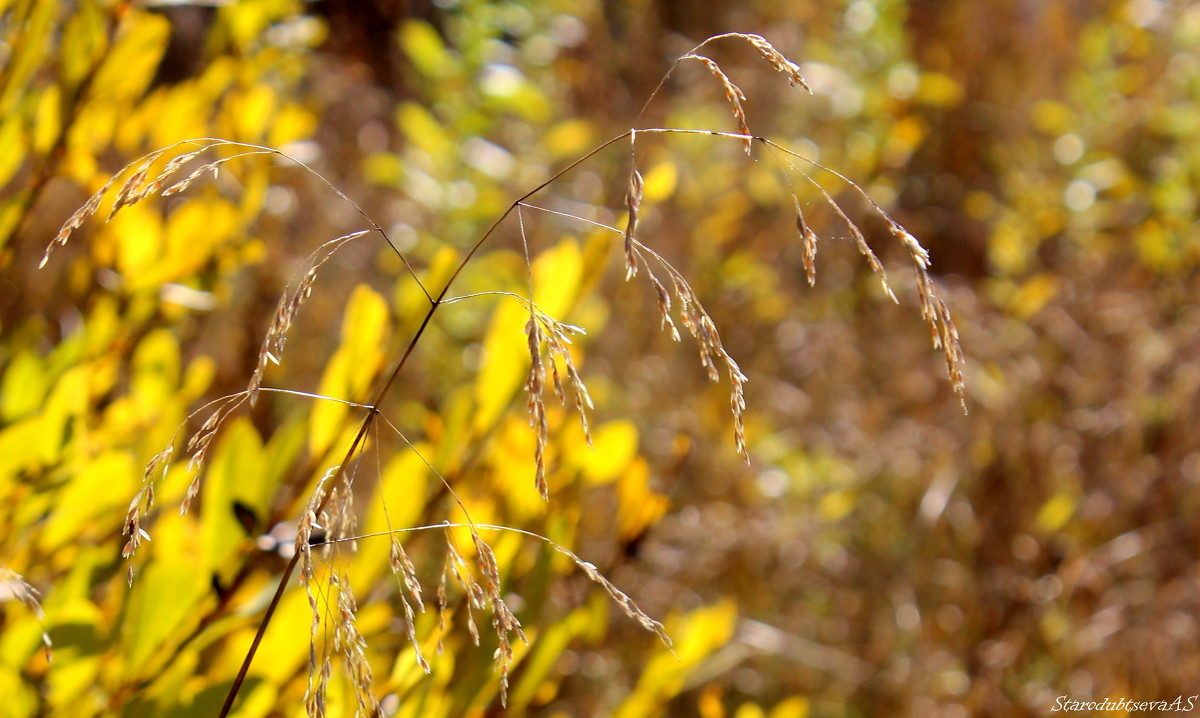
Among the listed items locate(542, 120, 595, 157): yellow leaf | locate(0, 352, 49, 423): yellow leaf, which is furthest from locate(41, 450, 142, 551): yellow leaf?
locate(542, 120, 595, 157): yellow leaf

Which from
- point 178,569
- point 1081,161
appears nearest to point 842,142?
point 1081,161

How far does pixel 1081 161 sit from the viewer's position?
2.67 meters

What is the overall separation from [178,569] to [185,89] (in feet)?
2.04

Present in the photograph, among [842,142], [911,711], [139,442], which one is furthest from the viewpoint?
[842,142]

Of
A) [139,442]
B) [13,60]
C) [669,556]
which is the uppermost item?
[13,60]

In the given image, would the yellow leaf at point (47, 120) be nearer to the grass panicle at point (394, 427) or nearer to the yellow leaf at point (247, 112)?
the yellow leaf at point (247, 112)

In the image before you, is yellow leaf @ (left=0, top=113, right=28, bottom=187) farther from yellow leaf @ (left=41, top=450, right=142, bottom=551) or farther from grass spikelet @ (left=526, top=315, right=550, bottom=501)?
grass spikelet @ (left=526, top=315, right=550, bottom=501)

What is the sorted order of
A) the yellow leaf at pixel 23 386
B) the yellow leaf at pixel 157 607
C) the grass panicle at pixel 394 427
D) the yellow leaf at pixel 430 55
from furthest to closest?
the yellow leaf at pixel 430 55, the yellow leaf at pixel 23 386, the yellow leaf at pixel 157 607, the grass panicle at pixel 394 427

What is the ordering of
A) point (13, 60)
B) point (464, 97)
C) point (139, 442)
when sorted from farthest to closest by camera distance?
point (464, 97) < point (139, 442) < point (13, 60)

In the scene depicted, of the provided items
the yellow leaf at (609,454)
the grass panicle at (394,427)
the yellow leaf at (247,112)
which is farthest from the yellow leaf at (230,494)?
the yellow leaf at (247,112)

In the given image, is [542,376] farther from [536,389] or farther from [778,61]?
[778,61]

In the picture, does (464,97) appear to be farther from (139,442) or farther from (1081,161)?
(1081,161)

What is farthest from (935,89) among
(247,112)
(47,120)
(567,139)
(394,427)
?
(394,427)

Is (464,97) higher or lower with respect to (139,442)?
lower
